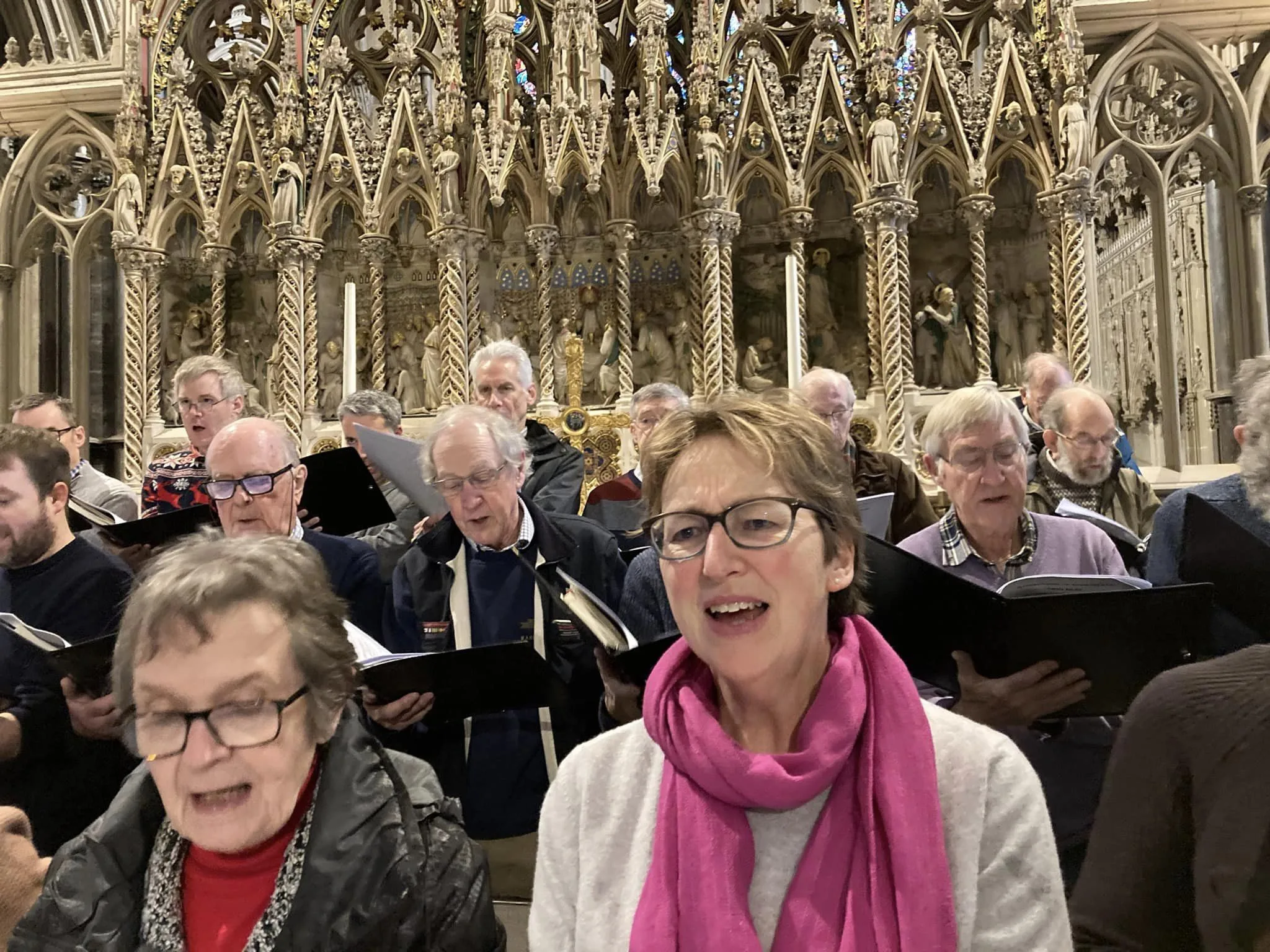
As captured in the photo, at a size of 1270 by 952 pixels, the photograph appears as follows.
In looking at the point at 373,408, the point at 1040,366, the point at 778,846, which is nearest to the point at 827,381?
the point at 1040,366

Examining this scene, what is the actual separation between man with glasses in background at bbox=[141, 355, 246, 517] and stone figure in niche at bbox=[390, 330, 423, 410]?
122 inches

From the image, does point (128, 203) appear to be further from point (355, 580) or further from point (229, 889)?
point (229, 889)

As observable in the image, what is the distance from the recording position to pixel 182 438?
740 cm

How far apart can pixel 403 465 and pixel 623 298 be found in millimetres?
3855

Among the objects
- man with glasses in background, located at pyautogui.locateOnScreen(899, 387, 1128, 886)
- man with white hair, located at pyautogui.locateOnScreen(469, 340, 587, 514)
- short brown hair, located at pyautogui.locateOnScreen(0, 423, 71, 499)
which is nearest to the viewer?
man with glasses in background, located at pyautogui.locateOnScreen(899, 387, 1128, 886)

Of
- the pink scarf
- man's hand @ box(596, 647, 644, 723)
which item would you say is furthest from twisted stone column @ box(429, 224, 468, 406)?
the pink scarf

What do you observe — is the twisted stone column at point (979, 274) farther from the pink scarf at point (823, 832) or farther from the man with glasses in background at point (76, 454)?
the pink scarf at point (823, 832)

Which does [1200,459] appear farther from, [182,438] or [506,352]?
[182,438]

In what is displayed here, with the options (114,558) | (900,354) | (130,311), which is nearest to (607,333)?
(900,354)

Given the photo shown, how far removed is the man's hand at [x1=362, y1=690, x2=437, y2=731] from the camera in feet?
7.36

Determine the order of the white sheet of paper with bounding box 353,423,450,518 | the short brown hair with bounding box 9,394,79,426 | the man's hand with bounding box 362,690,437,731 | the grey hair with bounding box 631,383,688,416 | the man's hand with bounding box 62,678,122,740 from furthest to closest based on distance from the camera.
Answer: the grey hair with bounding box 631,383,688,416 → the short brown hair with bounding box 9,394,79,426 → the white sheet of paper with bounding box 353,423,450,518 → the man's hand with bounding box 62,678,122,740 → the man's hand with bounding box 362,690,437,731

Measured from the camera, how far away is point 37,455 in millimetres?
2670

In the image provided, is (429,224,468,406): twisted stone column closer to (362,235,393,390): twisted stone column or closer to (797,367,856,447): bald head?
(362,235,393,390): twisted stone column

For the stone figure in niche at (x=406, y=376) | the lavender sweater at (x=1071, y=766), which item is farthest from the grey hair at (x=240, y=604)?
the stone figure in niche at (x=406, y=376)
